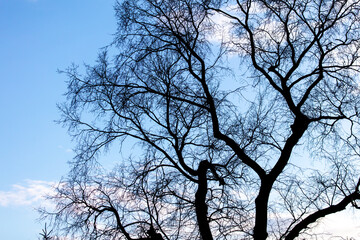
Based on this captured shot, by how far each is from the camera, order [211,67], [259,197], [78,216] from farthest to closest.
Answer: [211,67] → [78,216] → [259,197]

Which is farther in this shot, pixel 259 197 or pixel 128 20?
pixel 128 20

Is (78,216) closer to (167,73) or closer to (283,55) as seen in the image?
(167,73)

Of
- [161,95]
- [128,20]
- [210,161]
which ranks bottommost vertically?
[210,161]

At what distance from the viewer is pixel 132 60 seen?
10.7m

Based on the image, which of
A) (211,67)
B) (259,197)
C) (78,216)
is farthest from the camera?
(211,67)

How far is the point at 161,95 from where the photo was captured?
10.8 metres

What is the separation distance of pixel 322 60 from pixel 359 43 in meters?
0.99

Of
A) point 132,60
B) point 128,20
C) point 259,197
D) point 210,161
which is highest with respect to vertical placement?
point 128,20

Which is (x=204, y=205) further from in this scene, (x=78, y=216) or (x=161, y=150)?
(x=78, y=216)

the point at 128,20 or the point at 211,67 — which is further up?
the point at 128,20

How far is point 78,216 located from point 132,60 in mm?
4041

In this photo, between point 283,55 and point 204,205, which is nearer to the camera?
point 204,205

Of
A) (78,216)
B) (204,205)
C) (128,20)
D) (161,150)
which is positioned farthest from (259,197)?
(128,20)

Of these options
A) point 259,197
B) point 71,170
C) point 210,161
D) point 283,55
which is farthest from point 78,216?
point 283,55
